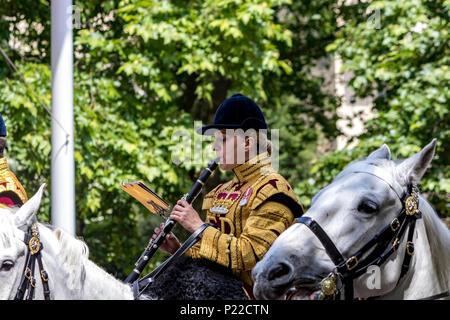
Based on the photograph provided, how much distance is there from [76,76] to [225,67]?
1852 millimetres

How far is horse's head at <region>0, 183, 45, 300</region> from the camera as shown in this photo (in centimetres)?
221

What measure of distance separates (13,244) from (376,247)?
133cm

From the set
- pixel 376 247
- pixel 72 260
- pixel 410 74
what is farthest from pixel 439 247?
pixel 410 74

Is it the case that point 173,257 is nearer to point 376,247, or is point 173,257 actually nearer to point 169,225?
point 169,225

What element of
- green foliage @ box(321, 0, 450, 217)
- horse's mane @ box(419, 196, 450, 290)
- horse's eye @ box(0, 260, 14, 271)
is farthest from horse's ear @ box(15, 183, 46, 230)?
green foliage @ box(321, 0, 450, 217)

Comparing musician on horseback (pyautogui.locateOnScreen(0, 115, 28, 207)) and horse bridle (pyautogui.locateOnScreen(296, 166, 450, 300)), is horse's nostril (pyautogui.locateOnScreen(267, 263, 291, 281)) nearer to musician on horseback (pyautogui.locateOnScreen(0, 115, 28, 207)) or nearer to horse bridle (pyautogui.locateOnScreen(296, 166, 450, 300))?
horse bridle (pyautogui.locateOnScreen(296, 166, 450, 300))

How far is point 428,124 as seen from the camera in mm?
7062

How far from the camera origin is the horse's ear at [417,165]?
2.28 meters

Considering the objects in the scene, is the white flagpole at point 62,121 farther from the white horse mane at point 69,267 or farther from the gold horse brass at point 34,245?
the gold horse brass at point 34,245

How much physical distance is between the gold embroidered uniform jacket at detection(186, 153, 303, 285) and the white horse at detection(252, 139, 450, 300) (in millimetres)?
427

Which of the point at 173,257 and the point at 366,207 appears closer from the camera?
the point at 366,207

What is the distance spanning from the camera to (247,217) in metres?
2.90

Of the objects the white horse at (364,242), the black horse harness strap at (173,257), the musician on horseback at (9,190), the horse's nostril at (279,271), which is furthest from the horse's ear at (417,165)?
the musician on horseback at (9,190)

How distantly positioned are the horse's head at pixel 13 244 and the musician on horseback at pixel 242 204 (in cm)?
72
